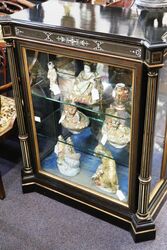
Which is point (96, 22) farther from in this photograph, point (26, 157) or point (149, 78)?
point (26, 157)

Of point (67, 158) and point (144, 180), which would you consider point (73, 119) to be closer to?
point (67, 158)

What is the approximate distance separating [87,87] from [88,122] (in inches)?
10.2

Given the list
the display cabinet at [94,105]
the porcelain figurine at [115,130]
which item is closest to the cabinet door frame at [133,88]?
the display cabinet at [94,105]

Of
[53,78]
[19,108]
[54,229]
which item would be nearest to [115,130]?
[53,78]

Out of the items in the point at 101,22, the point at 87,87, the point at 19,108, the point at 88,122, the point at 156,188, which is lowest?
the point at 156,188

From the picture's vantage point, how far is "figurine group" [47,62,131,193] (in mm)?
1714

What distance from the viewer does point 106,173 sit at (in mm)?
1935

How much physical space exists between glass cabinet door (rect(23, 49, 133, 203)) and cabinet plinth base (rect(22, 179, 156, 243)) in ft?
0.32

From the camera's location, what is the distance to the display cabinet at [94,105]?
1449 mm

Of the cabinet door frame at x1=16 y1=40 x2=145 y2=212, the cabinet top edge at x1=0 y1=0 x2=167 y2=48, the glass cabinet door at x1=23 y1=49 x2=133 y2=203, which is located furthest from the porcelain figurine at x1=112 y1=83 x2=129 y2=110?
the cabinet top edge at x1=0 y1=0 x2=167 y2=48

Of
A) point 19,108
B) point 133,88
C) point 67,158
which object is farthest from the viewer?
point 67,158

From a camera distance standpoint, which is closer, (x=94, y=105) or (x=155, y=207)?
(x=94, y=105)

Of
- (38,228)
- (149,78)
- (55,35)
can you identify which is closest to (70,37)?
(55,35)

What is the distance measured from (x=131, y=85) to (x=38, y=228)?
37.3 inches
